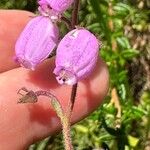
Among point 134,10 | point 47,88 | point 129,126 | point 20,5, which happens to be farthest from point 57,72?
point 20,5

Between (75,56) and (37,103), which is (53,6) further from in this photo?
(37,103)

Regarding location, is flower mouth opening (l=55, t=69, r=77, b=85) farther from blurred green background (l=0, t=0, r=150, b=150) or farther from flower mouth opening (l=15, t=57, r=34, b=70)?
blurred green background (l=0, t=0, r=150, b=150)

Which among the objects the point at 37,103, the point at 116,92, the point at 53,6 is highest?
the point at 53,6

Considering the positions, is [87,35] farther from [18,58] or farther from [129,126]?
[129,126]

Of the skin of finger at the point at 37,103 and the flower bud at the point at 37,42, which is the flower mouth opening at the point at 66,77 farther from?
the skin of finger at the point at 37,103

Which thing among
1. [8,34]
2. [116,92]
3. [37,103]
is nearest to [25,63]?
[37,103]

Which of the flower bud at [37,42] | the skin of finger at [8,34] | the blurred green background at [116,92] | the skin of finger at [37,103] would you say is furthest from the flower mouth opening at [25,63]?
the blurred green background at [116,92]
